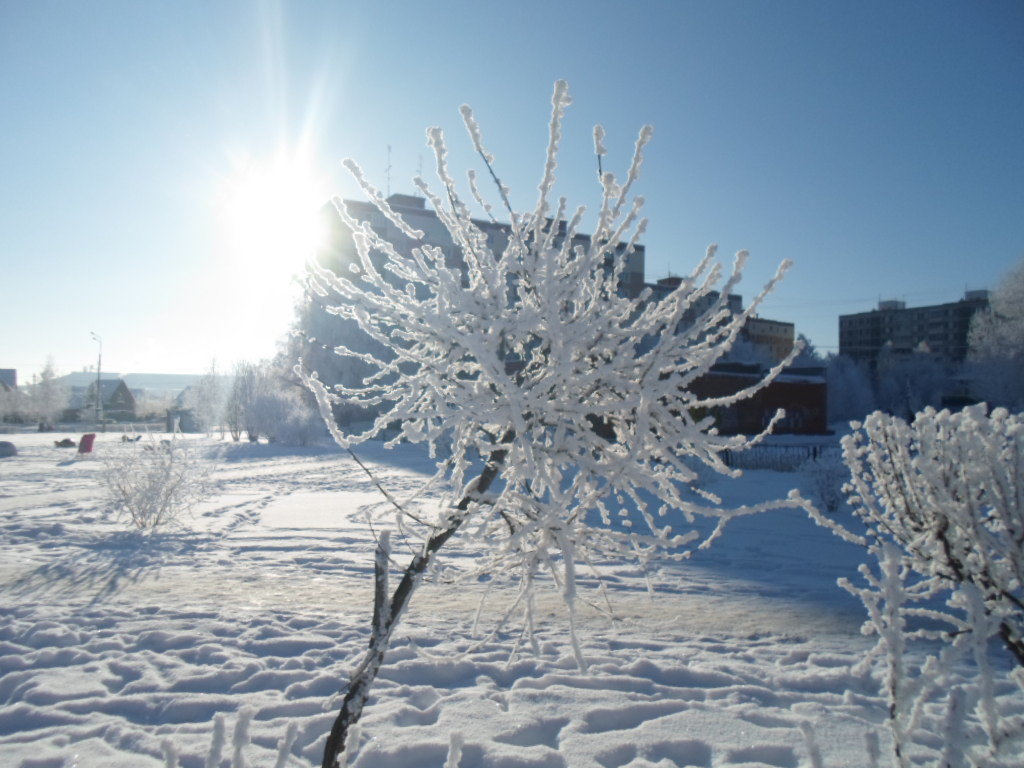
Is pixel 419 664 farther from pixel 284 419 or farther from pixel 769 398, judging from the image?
pixel 769 398

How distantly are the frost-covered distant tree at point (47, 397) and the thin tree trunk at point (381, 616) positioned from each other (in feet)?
233

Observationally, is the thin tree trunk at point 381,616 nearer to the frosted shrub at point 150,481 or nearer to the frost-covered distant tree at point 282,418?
the frosted shrub at point 150,481

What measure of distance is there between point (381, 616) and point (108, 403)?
278ft

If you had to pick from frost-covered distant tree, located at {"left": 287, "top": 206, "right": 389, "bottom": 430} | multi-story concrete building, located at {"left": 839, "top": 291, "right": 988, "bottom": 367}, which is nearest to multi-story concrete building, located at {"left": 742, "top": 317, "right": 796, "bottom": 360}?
multi-story concrete building, located at {"left": 839, "top": 291, "right": 988, "bottom": 367}

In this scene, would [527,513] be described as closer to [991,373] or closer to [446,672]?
[446,672]

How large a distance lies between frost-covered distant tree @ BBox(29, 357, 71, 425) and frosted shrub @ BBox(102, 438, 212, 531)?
60.6 meters

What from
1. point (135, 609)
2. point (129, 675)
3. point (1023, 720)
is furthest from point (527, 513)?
point (135, 609)

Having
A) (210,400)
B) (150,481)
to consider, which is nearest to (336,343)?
(210,400)

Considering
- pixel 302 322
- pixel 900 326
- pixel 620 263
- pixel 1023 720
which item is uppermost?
pixel 900 326

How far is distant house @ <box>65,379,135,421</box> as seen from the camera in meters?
66.9

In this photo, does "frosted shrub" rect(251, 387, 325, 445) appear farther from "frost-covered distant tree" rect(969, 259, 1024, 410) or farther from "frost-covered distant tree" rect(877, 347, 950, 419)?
"frost-covered distant tree" rect(877, 347, 950, 419)

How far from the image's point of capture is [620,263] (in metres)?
2.07

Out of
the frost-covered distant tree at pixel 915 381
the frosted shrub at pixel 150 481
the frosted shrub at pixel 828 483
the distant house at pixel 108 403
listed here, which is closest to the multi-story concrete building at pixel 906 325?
the frost-covered distant tree at pixel 915 381

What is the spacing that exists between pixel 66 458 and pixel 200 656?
2569 centimetres
